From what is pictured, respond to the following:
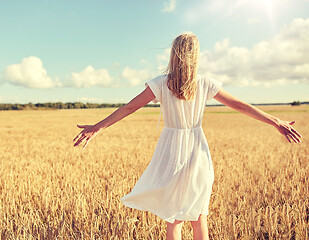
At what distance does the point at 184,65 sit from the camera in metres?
2.13

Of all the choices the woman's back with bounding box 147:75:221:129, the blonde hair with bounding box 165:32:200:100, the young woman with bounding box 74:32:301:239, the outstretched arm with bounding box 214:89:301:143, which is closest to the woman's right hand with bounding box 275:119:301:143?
the outstretched arm with bounding box 214:89:301:143

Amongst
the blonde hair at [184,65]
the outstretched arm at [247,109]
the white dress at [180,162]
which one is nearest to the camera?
the blonde hair at [184,65]

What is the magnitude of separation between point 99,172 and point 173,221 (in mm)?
3454

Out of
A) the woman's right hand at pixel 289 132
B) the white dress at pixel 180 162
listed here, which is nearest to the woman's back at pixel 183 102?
the white dress at pixel 180 162

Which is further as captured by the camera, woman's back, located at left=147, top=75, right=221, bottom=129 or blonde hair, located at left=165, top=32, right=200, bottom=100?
woman's back, located at left=147, top=75, right=221, bottom=129

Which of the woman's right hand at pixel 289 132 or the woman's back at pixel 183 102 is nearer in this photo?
the woman's back at pixel 183 102

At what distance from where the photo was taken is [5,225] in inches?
124

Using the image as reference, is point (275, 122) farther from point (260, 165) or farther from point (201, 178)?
point (260, 165)

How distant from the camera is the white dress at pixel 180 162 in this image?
2.23m

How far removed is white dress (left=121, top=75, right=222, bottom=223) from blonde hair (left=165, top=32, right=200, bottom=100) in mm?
91

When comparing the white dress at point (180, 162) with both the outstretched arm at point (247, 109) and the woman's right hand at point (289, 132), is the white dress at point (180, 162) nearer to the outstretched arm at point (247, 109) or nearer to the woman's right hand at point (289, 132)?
the outstretched arm at point (247, 109)

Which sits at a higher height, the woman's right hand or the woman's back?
the woman's back

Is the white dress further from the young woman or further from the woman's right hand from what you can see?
the woman's right hand

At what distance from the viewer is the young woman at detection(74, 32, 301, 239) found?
85.8 inches
